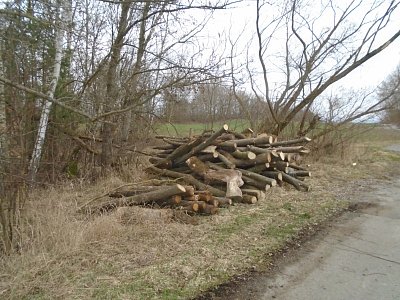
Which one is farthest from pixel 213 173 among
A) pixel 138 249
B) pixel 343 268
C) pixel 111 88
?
pixel 111 88

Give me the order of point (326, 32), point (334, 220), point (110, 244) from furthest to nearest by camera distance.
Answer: point (326, 32), point (334, 220), point (110, 244)

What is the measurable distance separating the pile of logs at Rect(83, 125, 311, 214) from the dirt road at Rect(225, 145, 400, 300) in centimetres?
188

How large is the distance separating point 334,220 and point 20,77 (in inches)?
215

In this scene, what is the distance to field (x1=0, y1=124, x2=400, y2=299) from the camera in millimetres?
3020

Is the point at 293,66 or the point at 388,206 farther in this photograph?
the point at 293,66

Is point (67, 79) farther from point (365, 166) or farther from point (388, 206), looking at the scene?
point (365, 166)

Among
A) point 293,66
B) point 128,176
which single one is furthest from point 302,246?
point 293,66

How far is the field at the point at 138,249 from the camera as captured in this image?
9.91ft

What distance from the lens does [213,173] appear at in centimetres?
634

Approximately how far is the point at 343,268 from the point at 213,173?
3.19 m

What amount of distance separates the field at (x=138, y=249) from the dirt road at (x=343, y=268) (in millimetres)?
317

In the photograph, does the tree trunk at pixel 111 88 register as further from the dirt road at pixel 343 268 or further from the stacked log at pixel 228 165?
the dirt road at pixel 343 268

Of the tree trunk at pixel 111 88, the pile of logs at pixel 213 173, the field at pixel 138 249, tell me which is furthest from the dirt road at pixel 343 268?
the tree trunk at pixel 111 88

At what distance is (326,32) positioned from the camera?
12.7 meters
